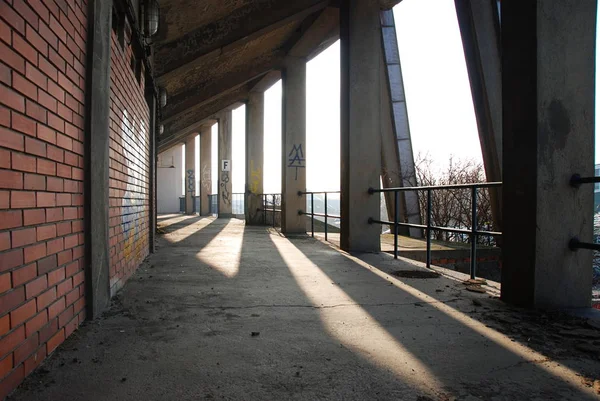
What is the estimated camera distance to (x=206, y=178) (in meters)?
22.1

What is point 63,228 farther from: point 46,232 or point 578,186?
point 578,186

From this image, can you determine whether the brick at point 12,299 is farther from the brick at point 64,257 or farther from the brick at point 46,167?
the brick at point 46,167

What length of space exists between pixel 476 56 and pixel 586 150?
5.59 metres

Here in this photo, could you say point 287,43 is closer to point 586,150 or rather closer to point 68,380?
point 586,150

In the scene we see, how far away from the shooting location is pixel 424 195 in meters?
9.99

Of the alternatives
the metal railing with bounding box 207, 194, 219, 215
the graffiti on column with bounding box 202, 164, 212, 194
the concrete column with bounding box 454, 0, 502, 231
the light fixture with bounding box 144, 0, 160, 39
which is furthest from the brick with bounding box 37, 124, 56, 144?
the metal railing with bounding box 207, 194, 219, 215

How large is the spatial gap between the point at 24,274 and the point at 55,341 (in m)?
0.52

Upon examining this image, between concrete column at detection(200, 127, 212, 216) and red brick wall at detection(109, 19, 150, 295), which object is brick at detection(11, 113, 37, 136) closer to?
red brick wall at detection(109, 19, 150, 295)

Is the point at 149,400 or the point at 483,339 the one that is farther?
the point at 483,339

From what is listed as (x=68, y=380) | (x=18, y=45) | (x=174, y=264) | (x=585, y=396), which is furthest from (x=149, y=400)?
(x=174, y=264)

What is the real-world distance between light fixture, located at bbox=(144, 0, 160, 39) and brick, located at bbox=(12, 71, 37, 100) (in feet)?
8.74

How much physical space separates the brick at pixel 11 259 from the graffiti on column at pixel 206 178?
20.5 meters

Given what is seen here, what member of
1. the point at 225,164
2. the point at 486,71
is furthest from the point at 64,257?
the point at 225,164

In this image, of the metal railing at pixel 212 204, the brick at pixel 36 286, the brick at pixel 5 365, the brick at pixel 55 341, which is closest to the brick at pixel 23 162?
the brick at pixel 36 286
